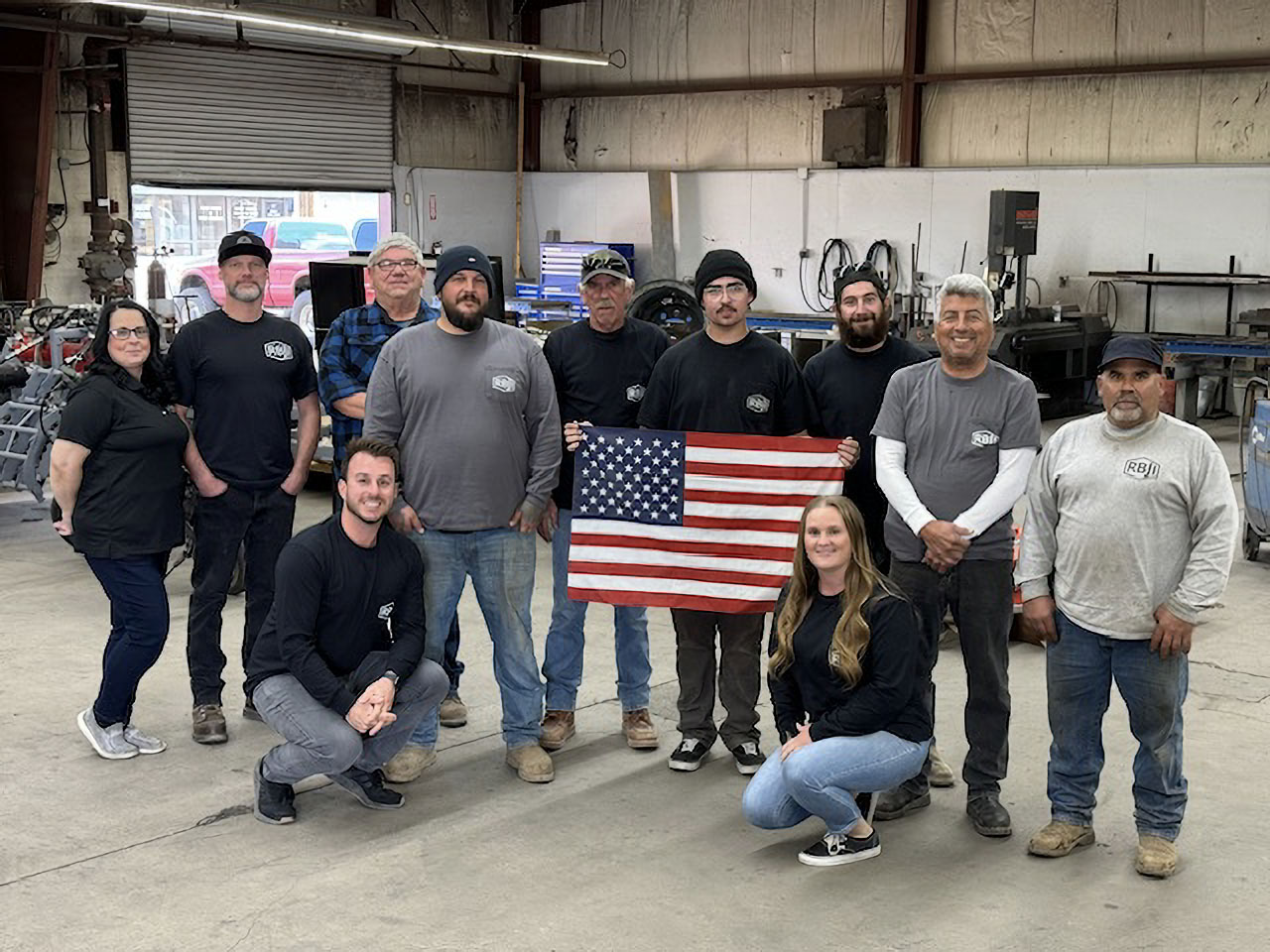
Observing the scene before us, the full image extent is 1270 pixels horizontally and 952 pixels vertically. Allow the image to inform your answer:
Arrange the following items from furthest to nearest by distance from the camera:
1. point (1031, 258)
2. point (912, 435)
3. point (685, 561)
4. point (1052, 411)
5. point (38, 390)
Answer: point (1031, 258), point (1052, 411), point (38, 390), point (685, 561), point (912, 435)

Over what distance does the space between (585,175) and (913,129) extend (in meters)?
5.15

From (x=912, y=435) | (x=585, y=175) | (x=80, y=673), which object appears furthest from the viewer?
(x=585, y=175)

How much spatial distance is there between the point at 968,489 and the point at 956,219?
12475mm

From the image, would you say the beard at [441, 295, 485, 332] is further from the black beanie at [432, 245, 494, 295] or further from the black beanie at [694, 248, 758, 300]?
the black beanie at [694, 248, 758, 300]

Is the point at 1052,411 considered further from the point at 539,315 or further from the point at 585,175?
the point at 585,175

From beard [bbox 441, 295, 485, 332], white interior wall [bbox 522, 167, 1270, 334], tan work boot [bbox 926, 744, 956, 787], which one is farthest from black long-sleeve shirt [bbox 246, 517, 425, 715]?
white interior wall [bbox 522, 167, 1270, 334]

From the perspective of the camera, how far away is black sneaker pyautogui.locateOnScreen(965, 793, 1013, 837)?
4715 mm

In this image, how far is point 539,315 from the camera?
17062 mm

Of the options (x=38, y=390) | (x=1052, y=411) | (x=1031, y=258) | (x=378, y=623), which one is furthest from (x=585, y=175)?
(x=378, y=623)

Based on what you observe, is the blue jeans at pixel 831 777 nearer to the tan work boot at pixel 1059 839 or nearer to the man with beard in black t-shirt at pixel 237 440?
the tan work boot at pixel 1059 839

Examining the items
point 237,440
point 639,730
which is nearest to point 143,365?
point 237,440

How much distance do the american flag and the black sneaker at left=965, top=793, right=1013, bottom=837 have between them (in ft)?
3.23

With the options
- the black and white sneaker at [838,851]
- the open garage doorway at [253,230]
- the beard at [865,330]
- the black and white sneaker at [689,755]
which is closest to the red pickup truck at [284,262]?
the open garage doorway at [253,230]

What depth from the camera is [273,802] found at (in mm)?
4844
